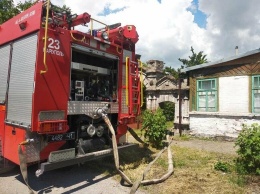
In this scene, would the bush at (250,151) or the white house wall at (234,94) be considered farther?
the white house wall at (234,94)

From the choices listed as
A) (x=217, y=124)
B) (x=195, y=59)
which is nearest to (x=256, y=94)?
(x=217, y=124)

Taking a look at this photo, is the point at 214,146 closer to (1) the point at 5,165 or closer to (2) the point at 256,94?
(2) the point at 256,94

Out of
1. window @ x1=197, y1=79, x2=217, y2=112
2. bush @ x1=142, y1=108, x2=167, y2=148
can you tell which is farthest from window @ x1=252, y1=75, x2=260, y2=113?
bush @ x1=142, y1=108, x2=167, y2=148

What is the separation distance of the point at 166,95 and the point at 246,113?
620cm

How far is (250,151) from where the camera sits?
6.15 m

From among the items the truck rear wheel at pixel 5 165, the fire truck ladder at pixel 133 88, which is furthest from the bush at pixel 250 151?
the truck rear wheel at pixel 5 165

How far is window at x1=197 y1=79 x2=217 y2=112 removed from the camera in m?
13.0

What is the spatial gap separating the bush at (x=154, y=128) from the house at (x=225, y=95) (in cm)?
396

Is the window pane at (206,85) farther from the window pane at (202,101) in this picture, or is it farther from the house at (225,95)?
the window pane at (202,101)

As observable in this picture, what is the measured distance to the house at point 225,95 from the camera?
38.6ft

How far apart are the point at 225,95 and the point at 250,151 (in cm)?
681

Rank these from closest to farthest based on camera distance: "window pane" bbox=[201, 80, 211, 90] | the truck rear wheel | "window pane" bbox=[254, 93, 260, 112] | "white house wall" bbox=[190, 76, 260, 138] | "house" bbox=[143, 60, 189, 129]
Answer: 1. the truck rear wheel
2. "window pane" bbox=[254, 93, 260, 112]
3. "white house wall" bbox=[190, 76, 260, 138]
4. "window pane" bbox=[201, 80, 211, 90]
5. "house" bbox=[143, 60, 189, 129]

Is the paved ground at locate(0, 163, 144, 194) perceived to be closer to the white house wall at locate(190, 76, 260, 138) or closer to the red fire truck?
the red fire truck

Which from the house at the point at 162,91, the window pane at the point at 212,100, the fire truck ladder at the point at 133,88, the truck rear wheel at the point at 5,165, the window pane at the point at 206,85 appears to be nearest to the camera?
the truck rear wheel at the point at 5,165
